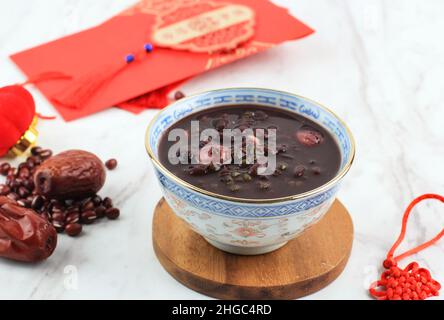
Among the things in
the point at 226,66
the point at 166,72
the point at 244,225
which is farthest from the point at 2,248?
the point at 226,66

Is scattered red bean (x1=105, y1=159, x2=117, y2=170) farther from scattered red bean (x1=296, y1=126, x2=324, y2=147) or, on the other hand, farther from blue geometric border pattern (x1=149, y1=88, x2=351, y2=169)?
scattered red bean (x1=296, y1=126, x2=324, y2=147)

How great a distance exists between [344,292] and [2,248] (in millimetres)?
1145

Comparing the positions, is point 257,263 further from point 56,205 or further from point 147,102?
point 147,102

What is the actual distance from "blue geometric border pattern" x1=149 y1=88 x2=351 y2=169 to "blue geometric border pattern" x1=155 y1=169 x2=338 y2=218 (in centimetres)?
28

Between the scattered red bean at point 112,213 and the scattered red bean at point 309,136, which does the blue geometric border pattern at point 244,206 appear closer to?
the scattered red bean at point 309,136

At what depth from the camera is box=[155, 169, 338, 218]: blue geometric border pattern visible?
196 cm

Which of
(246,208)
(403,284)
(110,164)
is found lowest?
(403,284)

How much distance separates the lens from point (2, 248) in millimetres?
2230

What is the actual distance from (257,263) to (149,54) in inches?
66.0

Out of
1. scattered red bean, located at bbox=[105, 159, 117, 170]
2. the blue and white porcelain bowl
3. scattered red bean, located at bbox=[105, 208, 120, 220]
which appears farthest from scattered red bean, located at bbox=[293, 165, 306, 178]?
scattered red bean, located at bbox=[105, 159, 117, 170]

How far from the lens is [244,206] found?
6.42ft

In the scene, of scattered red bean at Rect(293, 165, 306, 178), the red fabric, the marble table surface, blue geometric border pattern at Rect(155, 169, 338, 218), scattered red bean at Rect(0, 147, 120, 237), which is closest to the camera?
blue geometric border pattern at Rect(155, 169, 338, 218)

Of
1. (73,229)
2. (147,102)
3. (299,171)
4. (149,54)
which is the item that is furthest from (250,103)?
(149,54)

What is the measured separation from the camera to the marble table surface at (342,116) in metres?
2.26
